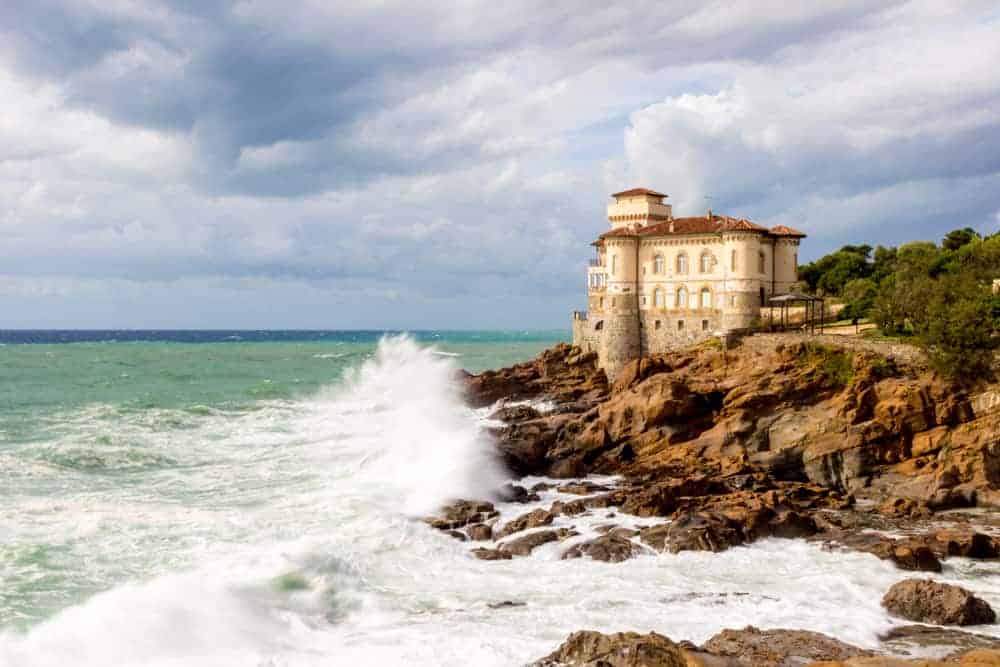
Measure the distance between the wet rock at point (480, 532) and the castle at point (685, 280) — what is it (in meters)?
25.0

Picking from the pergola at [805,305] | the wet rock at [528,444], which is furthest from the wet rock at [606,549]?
the pergola at [805,305]

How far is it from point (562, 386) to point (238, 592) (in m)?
34.6

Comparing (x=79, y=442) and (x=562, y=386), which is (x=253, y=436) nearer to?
(x=79, y=442)

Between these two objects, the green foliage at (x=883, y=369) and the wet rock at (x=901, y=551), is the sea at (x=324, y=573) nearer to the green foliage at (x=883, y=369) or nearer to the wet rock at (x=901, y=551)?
the wet rock at (x=901, y=551)

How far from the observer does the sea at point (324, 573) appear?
16562 millimetres

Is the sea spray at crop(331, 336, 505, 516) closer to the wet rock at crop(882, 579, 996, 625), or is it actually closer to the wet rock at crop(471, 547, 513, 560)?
the wet rock at crop(471, 547, 513, 560)

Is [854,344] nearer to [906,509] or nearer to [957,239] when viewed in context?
[906,509]

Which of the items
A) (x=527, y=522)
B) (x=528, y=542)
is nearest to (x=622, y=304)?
(x=527, y=522)

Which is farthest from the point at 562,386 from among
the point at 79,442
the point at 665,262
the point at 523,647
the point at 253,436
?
the point at 523,647

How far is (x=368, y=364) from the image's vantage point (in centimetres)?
9044

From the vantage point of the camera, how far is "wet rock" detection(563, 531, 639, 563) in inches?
851

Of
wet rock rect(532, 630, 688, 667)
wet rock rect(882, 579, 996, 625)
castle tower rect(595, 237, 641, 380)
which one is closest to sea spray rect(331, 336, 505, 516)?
castle tower rect(595, 237, 641, 380)

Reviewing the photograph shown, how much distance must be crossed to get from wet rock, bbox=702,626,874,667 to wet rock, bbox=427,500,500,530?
418 inches

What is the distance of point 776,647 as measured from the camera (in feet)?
49.9
